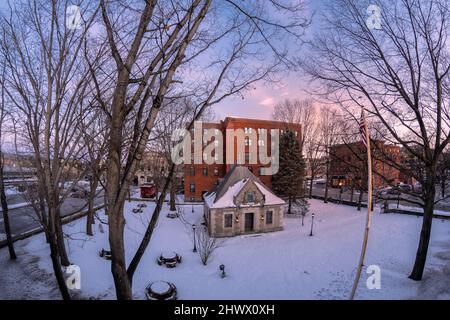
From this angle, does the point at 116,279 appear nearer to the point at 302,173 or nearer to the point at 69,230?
the point at 69,230

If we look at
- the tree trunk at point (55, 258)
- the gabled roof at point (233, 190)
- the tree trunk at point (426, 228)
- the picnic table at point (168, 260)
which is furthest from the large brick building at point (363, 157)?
the picnic table at point (168, 260)

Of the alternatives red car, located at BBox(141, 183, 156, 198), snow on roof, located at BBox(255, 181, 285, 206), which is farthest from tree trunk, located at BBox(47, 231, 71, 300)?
red car, located at BBox(141, 183, 156, 198)

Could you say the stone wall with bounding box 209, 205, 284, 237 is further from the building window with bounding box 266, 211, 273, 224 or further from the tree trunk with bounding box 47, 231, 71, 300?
the tree trunk with bounding box 47, 231, 71, 300

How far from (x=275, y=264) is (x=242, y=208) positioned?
713 centimetres

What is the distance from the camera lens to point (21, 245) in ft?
53.2

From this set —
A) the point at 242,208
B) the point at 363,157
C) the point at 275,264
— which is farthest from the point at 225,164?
the point at 275,264

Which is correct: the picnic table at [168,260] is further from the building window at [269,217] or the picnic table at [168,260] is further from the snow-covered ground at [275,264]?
→ the building window at [269,217]

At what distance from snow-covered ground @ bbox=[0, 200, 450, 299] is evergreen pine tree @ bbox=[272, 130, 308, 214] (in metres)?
6.53

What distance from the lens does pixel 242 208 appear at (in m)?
19.7

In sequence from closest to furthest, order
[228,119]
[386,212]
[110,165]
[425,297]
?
[110,165] < [425,297] < [386,212] < [228,119]

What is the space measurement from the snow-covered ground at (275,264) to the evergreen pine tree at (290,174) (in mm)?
6532

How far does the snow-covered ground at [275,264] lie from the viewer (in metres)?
9.60
